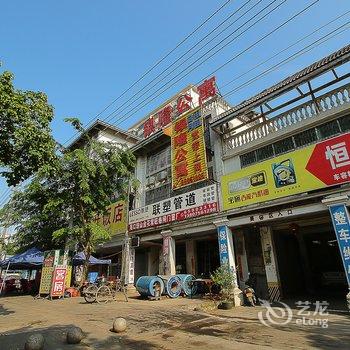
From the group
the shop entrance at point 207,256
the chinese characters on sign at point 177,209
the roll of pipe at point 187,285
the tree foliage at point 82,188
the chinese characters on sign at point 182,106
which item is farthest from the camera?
the shop entrance at point 207,256

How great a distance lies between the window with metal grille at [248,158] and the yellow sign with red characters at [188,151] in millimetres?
1979

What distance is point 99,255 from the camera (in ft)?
90.7

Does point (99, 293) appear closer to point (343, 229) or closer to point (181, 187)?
point (181, 187)

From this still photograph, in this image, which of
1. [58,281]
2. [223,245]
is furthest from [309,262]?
[58,281]

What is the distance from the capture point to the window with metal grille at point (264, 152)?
14201 mm

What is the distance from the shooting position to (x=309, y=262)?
59.4ft

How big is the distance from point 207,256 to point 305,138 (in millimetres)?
10113

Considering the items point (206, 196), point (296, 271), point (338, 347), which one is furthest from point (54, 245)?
point (338, 347)

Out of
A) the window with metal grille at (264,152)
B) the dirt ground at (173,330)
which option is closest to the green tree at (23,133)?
the dirt ground at (173,330)

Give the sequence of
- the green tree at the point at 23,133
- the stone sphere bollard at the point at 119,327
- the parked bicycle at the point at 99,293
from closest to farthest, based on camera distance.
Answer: the stone sphere bollard at the point at 119,327
the green tree at the point at 23,133
the parked bicycle at the point at 99,293

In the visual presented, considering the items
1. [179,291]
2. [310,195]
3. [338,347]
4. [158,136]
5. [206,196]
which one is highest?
[158,136]

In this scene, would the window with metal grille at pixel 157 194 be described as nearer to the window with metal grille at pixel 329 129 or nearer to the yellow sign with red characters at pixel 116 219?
the yellow sign with red characters at pixel 116 219

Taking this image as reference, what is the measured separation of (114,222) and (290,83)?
15.5 m

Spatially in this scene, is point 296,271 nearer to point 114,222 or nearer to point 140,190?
point 140,190
